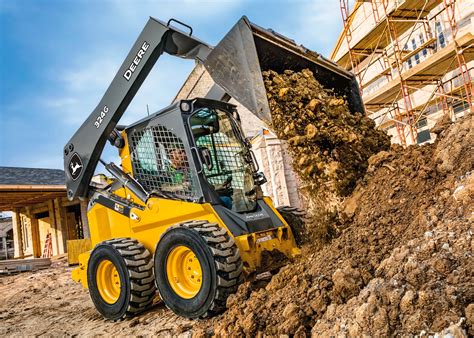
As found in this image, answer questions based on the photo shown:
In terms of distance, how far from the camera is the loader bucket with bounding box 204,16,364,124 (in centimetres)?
414

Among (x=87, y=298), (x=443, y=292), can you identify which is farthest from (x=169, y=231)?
(x=87, y=298)

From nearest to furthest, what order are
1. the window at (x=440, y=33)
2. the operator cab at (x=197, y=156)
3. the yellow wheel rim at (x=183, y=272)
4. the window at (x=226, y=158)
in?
1. the yellow wheel rim at (x=183, y=272)
2. the operator cab at (x=197, y=156)
3. the window at (x=226, y=158)
4. the window at (x=440, y=33)

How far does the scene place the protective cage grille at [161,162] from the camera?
4.77 metres

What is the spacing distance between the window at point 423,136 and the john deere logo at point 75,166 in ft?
45.2

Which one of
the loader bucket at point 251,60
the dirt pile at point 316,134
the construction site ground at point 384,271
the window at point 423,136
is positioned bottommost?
the construction site ground at point 384,271

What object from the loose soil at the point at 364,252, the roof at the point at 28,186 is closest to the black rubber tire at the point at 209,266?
the loose soil at the point at 364,252

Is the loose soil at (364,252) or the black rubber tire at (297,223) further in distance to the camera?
the black rubber tire at (297,223)

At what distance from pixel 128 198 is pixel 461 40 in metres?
10.3

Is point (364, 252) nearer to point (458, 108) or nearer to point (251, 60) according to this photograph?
point (251, 60)

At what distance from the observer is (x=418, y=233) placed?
134 inches

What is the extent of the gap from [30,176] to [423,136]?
1689cm

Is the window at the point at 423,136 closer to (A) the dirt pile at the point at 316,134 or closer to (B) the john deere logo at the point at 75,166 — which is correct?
(A) the dirt pile at the point at 316,134

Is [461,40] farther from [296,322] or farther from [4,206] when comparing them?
[4,206]

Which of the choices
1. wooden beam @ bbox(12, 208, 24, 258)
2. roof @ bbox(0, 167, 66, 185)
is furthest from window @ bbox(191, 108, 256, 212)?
wooden beam @ bbox(12, 208, 24, 258)
